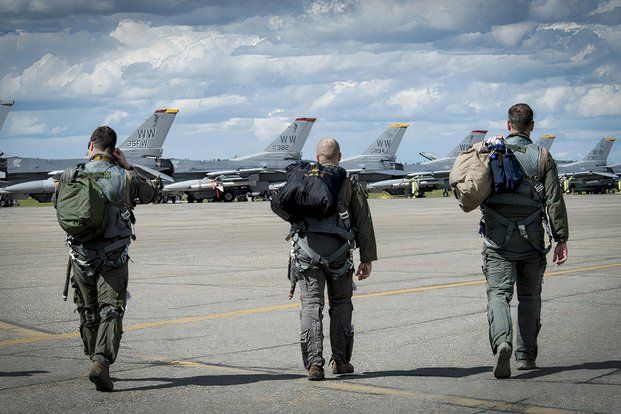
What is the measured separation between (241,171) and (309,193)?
2751 inches

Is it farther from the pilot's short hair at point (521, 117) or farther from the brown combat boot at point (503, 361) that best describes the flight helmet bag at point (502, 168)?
the brown combat boot at point (503, 361)

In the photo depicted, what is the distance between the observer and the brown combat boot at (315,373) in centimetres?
666

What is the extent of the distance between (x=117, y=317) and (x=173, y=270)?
8.79 metres

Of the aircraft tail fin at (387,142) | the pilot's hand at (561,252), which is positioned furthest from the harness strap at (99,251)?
the aircraft tail fin at (387,142)

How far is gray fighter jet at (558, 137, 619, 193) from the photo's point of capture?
97.4m

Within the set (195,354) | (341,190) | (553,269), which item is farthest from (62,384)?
(553,269)

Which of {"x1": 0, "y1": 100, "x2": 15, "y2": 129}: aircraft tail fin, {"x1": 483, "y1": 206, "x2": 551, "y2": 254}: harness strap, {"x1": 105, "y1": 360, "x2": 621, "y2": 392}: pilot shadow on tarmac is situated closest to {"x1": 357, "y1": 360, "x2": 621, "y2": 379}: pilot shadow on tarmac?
{"x1": 105, "y1": 360, "x2": 621, "y2": 392}: pilot shadow on tarmac

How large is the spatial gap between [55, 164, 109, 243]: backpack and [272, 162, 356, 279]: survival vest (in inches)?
52.1

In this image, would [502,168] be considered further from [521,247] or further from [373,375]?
[373,375]

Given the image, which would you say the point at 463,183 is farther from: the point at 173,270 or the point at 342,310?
the point at 173,270

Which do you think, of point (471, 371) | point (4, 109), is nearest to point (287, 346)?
point (471, 371)

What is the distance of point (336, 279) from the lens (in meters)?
6.96

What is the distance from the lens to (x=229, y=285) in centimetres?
1295

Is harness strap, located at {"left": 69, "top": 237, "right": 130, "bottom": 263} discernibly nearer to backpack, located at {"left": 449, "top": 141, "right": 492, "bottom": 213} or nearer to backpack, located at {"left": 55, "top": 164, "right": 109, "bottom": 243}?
backpack, located at {"left": 55, "top": 164, "right": 109, "bottom": 243}
